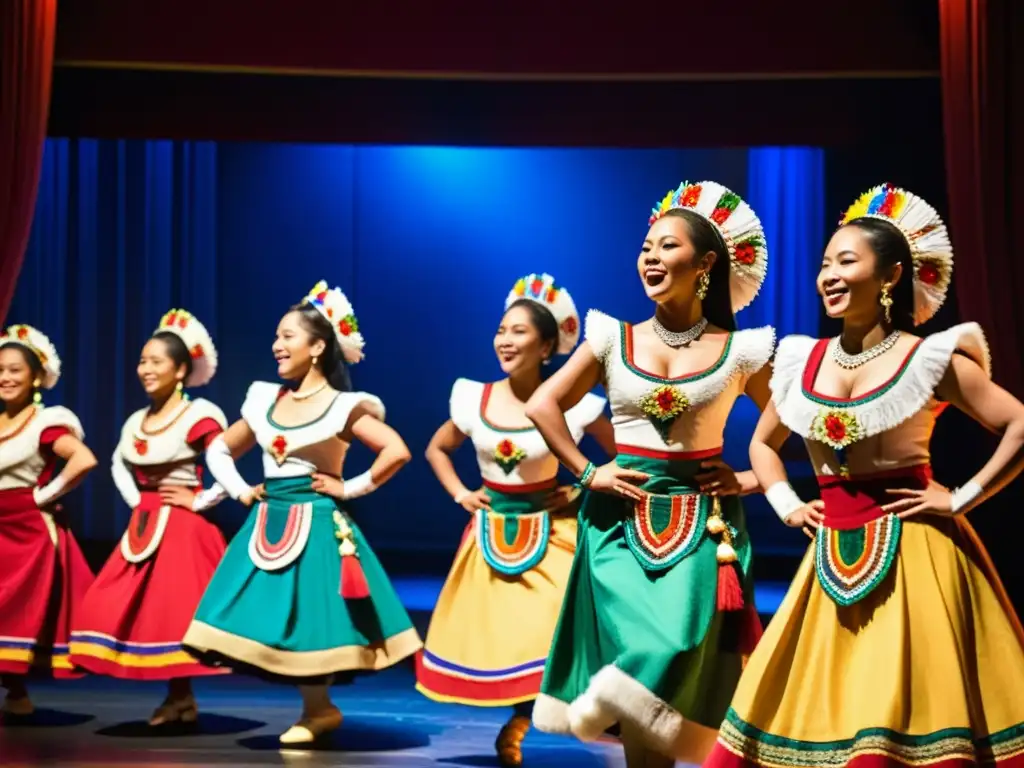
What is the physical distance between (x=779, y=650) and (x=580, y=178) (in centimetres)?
576

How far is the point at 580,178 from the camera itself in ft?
28.7

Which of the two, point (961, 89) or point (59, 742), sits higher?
point (961, 89)

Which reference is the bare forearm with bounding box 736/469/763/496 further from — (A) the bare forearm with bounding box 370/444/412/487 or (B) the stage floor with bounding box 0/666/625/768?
(A) the bare forearm with bounding box 370/444/412/487

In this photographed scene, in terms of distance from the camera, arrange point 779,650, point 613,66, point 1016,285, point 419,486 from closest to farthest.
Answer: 1. point 779,650
2. point 1016,285
3. point 613,66
4. point 419,486

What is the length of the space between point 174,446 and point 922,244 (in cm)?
285

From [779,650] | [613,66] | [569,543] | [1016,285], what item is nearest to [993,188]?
[1016,285]

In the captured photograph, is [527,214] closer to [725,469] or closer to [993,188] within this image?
[993,188]

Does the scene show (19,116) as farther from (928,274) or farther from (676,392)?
(928,274)

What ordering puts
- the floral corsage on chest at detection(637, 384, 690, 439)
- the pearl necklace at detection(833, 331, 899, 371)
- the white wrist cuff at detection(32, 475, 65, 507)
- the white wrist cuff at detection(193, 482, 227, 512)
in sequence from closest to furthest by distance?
the pearl necklace at detection(833, 331, 899, 371) → the floral corsage on chest at detection(637, 384, 690, 439) → the white wrist cuff at detection(193, 482, 227, 512) → the white wrist cuff at detection(32, 475, 65, 507)

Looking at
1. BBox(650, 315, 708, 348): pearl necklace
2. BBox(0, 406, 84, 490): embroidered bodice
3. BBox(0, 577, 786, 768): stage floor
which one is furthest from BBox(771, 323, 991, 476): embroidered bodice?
BBox(0, 406, 84, 490): embroidered bodice

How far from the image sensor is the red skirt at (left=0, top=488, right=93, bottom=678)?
530 cm

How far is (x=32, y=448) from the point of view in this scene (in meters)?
5.48

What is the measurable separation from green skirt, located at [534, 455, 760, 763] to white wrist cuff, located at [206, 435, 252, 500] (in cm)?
166

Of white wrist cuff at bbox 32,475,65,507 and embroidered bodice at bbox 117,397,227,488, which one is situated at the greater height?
embroidered bodice at bbox 117,397,227,488
